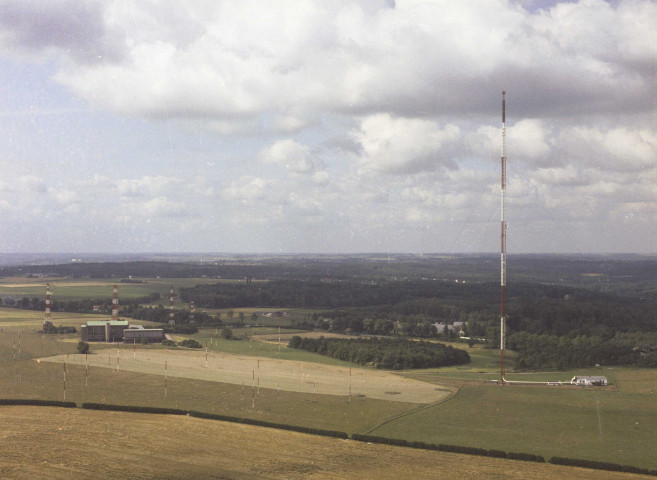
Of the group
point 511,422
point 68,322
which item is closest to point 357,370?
point 511,422

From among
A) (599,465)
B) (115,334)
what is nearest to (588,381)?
(599,465)

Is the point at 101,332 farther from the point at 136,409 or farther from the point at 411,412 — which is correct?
the point at 411,412

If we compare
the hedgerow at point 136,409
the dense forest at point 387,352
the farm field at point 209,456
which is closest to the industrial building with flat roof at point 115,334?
the dense forest at point 387,352

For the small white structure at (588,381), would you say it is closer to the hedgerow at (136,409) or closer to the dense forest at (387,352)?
the dense forest at (387,352)

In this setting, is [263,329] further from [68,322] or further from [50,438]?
[50,438]

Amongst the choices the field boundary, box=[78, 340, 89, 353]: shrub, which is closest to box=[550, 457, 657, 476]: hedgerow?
the field boundary

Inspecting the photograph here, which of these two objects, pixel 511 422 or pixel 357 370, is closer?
pixel 511 422
